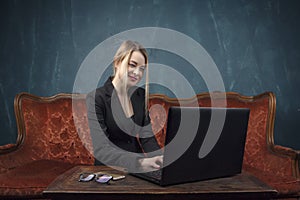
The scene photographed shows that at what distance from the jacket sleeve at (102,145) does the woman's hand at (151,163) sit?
0.15 ft

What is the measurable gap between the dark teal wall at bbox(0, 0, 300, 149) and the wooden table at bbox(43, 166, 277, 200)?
6.11 ft

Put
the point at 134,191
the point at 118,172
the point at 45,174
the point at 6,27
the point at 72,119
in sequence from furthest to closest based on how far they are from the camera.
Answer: the point at 6,27
the point at 72,119
the point at 45,174
the point at 118,172
the point at 134,191

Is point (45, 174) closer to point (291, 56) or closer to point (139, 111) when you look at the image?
point (139, 111)

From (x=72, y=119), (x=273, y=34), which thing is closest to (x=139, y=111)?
(x=72, y=119)

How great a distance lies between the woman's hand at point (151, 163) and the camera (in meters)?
1.32

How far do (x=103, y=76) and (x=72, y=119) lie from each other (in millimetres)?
543

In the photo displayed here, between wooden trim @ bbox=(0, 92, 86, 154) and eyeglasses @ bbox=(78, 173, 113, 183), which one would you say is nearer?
eyeglasses @ bbox=(78, 173, 113, 183)

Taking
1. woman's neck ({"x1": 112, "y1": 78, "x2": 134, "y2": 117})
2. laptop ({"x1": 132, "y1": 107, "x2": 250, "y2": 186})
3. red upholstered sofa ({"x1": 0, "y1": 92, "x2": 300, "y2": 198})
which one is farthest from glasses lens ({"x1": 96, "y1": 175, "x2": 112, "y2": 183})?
red upholstered sofa ({"x1": 0, "y1": 92, "x2": 300, "y2": 198})

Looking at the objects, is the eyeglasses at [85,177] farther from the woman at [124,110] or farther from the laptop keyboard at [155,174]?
the woman at [124,110]

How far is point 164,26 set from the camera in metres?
2.99

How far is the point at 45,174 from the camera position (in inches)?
82.9

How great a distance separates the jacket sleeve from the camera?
1459mm

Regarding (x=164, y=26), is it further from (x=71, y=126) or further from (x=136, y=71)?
(x=71, y=126)

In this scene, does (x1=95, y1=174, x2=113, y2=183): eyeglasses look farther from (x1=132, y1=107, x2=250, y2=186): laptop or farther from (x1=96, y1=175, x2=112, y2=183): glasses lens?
(x1=132, y1=107, x2=250, y2=186): laptop
